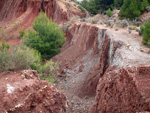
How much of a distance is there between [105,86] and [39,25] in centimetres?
1087

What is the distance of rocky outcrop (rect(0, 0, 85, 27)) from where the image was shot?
81.3 feet

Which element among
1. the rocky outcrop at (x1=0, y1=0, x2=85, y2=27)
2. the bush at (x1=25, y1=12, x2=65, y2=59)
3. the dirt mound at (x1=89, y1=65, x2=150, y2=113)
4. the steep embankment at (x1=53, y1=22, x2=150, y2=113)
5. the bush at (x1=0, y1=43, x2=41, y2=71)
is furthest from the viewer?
the rocky outcrop at (x1=0, y1=0, x2=85, y2=27)

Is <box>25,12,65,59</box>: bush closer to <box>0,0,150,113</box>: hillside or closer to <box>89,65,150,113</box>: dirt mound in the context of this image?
<box>0,0,150,113</box>: hillside

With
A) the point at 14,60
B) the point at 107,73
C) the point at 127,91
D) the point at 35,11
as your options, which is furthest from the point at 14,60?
the point at 35,11

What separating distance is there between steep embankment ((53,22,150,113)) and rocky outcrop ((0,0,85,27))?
36.2ft

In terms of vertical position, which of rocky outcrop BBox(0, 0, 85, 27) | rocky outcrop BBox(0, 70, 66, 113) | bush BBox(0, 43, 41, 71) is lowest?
rocky outcrop BBox(0, 70, 66, 113)

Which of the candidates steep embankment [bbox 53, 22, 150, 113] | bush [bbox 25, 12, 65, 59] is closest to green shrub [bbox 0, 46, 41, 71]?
steep embankment [bbox 53, 22, 150, 113]

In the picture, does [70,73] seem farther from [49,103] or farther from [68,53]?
[49,103]

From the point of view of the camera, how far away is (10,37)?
2297 cm

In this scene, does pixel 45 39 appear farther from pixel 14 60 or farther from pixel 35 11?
pixel 35 11

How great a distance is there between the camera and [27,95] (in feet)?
15.0

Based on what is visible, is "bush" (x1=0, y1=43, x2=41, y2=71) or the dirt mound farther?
"bush" (x1=0, y1=43, x2=41, y2=71)

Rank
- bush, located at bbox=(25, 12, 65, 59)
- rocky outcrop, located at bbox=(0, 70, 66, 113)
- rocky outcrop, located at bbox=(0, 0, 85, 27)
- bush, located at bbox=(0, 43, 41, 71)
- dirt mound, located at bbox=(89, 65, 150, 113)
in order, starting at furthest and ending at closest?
rocky outcrop, located at bbox=(0, 0, 85, 27)
bush, located at bbox=(25, 12, 65, 59)
bush, located at bbox=(0, 43, 41, 71)
rocky outcrop, located at bbox=(0, 70, 66, 113)
dirt mound, located at bbox=(89, 65, 150, 113)

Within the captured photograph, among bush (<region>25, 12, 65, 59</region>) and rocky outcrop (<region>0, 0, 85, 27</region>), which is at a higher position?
rocky outcrop (<region>0, 0, 85, 27</region>)
